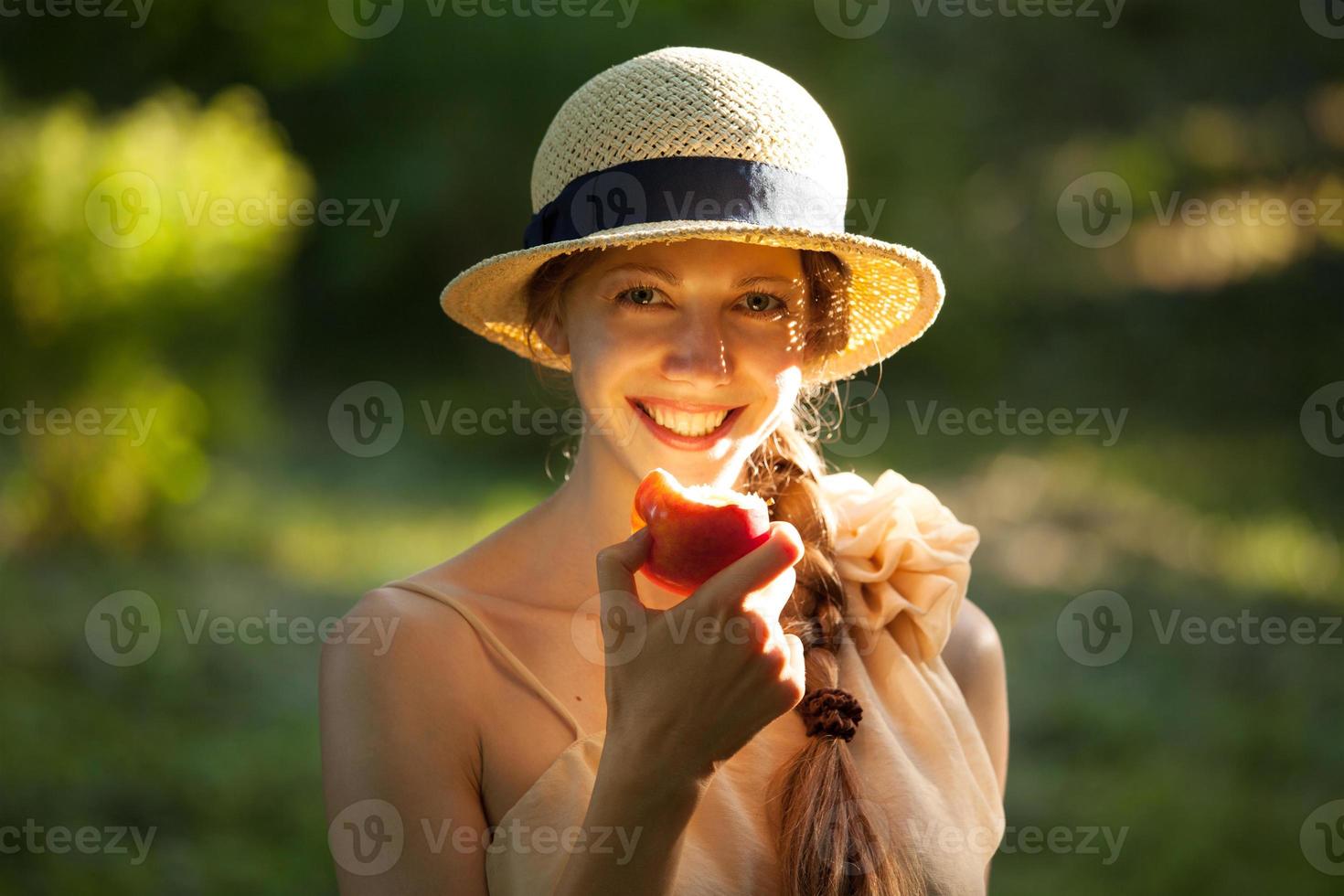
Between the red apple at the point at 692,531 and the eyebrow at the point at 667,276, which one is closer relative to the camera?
the red apple at the point at 692,531

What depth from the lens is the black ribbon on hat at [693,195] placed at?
1766 mm

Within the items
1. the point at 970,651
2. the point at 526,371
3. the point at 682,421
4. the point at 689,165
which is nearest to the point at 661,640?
the point at 682,421

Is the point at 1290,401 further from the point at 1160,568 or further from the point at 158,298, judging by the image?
the point at 158,298

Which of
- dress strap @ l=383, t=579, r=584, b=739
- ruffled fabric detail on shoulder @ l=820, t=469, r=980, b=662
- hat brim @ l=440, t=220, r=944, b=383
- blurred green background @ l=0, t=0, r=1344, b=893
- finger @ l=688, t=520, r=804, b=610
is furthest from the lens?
blurred green background @ l=0, t=0, r=1344, b=893

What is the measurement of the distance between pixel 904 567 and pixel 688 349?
59 cm

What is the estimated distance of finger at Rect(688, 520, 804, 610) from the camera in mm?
1550

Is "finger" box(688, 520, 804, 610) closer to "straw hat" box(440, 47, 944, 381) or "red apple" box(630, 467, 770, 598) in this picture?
"red apple" box(630, 467, 770, 598)

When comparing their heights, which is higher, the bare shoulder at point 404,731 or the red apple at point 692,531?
the red apple at point 692,531

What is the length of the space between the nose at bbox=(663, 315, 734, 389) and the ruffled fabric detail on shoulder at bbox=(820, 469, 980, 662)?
1.62ft

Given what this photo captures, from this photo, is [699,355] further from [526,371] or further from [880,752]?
[526,371]

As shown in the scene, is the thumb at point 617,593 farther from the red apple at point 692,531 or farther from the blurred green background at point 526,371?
the blurred green background at point 526,371

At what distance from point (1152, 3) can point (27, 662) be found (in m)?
10.0

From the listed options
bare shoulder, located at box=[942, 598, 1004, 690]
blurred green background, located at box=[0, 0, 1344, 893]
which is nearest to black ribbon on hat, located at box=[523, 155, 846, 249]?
bare shoulder, located at box=[942, 598, 1004, 690]

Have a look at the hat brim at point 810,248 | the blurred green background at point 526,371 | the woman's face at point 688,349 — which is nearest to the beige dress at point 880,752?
the hat brim at point 810,248
